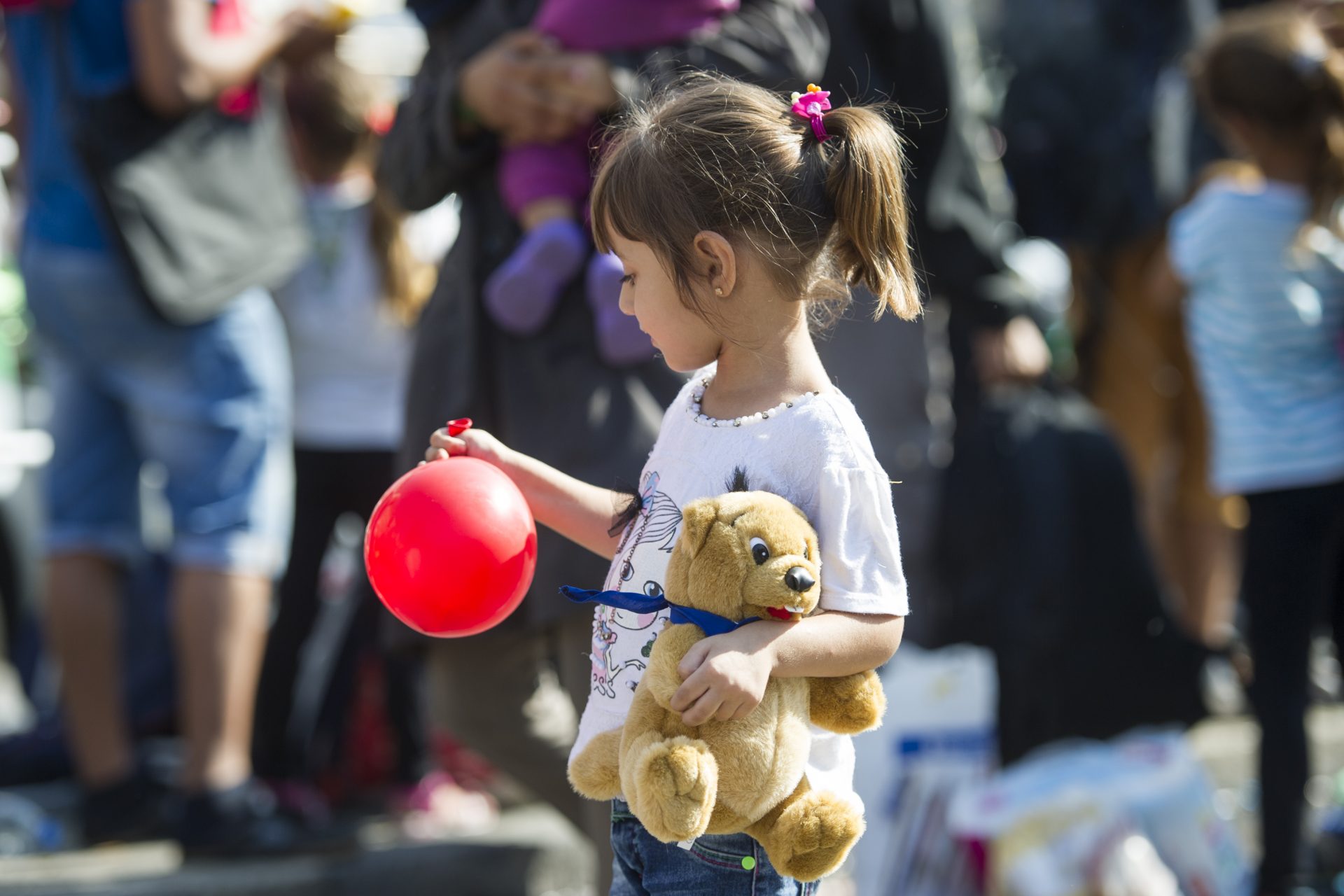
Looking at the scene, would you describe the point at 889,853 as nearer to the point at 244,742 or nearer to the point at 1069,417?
the point at 1069,417

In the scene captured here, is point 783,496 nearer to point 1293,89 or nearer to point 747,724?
point 747,724

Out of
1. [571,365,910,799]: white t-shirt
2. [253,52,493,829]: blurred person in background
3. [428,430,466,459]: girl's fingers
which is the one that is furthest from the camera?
[253,52,493,829]: blurred person in background

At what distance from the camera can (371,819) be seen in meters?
3.66

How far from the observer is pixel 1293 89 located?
3.27m

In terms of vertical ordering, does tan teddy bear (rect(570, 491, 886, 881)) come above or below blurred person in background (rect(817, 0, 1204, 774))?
above

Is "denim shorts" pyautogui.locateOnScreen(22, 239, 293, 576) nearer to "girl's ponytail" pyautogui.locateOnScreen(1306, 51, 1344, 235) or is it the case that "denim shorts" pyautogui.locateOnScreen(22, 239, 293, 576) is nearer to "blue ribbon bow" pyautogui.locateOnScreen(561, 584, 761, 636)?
"blue ribbon bow" pyautogui.locateOnScreen(561, 584, 761, 636)

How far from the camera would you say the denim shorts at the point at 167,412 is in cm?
306

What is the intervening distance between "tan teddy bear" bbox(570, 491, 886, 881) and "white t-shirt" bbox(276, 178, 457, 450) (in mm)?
2280

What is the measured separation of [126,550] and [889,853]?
1.75 meters

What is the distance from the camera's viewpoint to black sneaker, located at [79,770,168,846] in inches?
127

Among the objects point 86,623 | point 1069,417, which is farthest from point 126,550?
point 1069,417

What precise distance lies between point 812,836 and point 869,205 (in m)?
0.66

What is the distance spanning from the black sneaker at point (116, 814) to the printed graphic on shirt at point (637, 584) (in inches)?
72.3

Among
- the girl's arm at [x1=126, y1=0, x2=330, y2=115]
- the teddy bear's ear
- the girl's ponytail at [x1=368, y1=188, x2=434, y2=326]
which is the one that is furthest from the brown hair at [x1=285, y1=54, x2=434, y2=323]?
the teddy bear's ear
